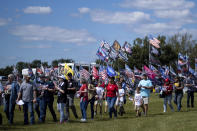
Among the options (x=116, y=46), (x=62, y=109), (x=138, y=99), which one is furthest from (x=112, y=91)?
(x=116, y=46)

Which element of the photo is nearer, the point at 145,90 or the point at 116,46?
the point at 145,90

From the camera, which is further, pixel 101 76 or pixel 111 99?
pixel 101 76

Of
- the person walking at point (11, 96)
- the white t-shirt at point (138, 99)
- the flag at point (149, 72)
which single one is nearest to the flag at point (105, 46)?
the flag at point (149, 72)

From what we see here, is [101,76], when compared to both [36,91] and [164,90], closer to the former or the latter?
[164,90]

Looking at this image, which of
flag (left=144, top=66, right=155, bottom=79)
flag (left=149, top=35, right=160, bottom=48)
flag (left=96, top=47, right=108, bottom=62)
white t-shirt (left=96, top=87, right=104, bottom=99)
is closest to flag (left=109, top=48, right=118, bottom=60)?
flag (left=96, top=47, right=108, bottom=62)

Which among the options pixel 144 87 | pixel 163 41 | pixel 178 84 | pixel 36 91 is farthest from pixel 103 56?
pixel 163 41

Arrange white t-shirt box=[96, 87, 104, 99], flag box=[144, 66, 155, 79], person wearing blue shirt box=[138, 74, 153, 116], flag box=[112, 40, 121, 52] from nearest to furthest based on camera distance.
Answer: person wearing blue shirt box=[138, 74, 153, 116] → white t-shirt box=[96, 87, 104, 99] → flag box=[112, 40, 121, 52] → flag box=[144, 66, 155, 79]

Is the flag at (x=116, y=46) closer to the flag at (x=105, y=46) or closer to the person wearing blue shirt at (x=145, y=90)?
the flag at (x=105, y=46)

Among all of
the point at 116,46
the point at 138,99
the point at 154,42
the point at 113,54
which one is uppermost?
the point at 154,42

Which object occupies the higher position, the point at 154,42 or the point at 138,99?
the point at 154,42

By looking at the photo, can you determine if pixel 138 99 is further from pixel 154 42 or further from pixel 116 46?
pixel 154 42

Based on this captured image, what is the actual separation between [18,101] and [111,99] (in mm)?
4182

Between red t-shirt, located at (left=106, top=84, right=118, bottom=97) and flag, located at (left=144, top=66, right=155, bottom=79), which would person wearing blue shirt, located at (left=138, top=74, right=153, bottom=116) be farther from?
flag, located at (left=144, top=66, right=155, bottom=79)

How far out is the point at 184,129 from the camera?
37.9 feet
